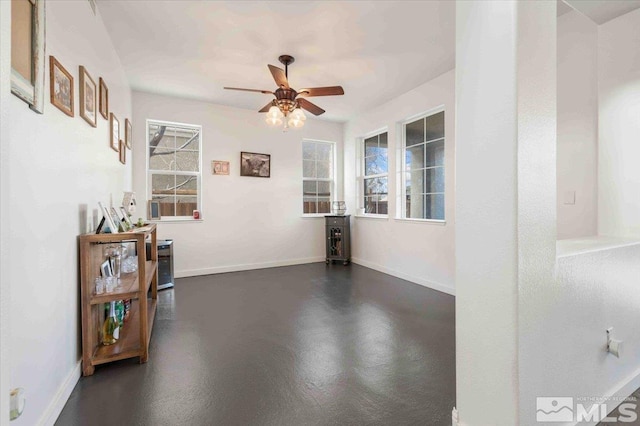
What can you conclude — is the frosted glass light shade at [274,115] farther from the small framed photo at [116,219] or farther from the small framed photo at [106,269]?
the small framed photo at [106,269]

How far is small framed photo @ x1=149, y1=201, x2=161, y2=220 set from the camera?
452cm

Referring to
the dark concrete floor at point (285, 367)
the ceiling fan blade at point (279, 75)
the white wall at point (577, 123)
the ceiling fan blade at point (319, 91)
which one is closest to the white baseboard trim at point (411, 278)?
the dark concrete floor at point (285, 367)

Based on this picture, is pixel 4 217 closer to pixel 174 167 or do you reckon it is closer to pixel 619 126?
pixel 619 126

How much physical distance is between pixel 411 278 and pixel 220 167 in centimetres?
348

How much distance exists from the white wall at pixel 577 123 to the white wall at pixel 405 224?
1.18 m

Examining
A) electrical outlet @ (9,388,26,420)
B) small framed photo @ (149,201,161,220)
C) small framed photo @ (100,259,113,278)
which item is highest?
small framed photo @ (149,201,161,220)

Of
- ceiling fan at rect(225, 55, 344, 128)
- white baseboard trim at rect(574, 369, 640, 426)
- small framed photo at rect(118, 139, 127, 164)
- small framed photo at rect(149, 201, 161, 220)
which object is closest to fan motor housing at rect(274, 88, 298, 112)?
ceiling fan at rect(225, 55, 344, 128)

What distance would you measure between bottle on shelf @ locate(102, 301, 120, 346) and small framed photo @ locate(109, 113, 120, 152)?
1594 millimetres

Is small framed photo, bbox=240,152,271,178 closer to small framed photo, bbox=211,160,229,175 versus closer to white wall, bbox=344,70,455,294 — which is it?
small framed photo, bbox=211,160,229,175

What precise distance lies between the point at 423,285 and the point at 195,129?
4.24 m

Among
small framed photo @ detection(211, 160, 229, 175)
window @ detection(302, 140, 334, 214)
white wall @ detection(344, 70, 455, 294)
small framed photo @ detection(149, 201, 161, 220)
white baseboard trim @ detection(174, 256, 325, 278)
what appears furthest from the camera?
window @ detection(302, 140, 334, 214)

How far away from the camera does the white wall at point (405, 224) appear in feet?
12.4

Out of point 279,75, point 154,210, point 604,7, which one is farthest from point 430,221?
point 154,210

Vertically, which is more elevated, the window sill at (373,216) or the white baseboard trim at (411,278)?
the window sill at (373,216)
